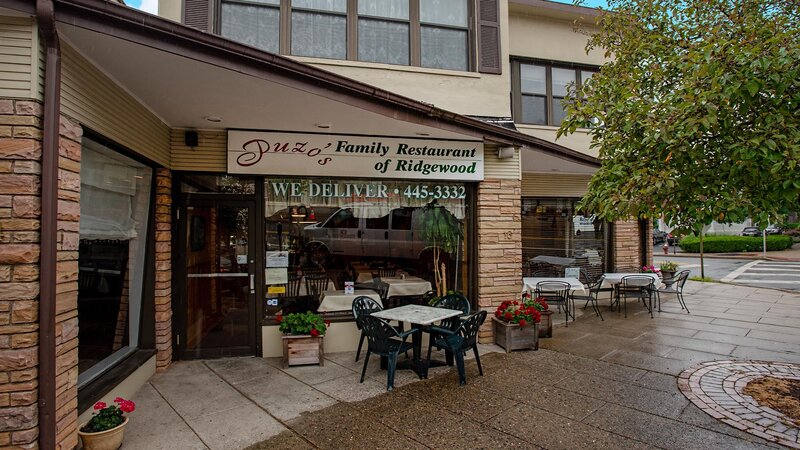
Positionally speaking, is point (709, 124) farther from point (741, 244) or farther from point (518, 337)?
point (741, 244)

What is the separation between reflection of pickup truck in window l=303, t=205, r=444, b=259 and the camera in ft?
21.7

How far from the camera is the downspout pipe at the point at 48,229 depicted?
3.04 meters

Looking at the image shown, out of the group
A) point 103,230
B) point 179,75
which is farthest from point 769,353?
point 103,230

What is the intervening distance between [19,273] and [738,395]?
22.3 ft

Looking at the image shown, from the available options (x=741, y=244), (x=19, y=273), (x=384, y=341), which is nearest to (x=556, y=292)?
(x=384, y=341)

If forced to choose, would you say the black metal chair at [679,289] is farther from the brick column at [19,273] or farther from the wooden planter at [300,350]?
the brick column at [19,273]

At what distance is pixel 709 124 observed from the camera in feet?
11.6

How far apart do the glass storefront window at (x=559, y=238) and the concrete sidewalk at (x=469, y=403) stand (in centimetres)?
397

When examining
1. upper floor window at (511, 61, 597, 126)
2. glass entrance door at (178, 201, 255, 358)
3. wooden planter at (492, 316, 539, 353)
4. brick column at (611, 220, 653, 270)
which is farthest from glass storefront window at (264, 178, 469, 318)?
brick column at (611, 220, 653, 270)

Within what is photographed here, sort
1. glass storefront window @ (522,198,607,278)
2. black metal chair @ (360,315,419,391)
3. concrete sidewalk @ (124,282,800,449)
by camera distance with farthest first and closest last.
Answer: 1. glass storefront window @ (522,198,607,278)
2. black metal chair @ (360,315,419,391)
3. concrete sidewalk @ (124,282,800,449)

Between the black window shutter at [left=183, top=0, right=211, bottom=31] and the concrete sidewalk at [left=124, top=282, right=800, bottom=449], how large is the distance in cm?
487

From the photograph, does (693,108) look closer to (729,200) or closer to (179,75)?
(729,200)

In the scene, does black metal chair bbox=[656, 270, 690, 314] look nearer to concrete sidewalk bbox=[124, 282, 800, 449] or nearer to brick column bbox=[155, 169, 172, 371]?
concrete sidewalk bbox=[124, 282, 800, 449]

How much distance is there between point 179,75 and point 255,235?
2.58m
